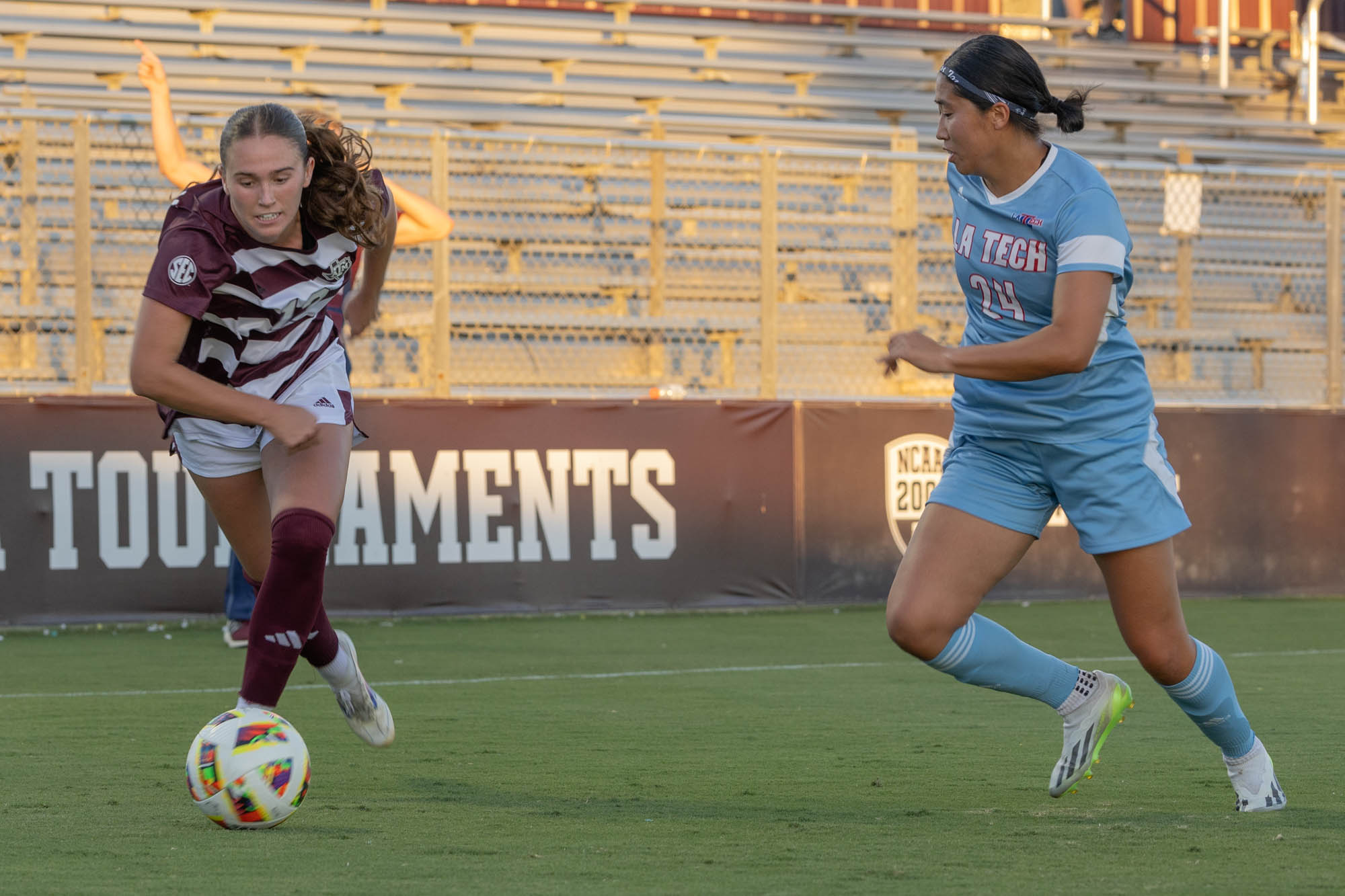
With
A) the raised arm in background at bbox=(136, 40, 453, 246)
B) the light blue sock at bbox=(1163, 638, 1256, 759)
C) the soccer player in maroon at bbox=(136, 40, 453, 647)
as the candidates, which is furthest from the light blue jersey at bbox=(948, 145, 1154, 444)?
the raised arm in background at bbox=(136, 40, 453, 246)

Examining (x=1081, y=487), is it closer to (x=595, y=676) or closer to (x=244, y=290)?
(x=244, y=290)

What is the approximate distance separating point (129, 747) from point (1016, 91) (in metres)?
3.27

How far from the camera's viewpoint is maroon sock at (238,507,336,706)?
401 cm

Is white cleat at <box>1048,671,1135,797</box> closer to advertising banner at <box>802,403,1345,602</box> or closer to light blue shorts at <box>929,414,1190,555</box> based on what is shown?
light blue shorts at <box>929,414,1190,555</box>

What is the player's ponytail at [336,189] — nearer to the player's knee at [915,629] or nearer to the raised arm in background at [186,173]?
the player's knee at [915,629]

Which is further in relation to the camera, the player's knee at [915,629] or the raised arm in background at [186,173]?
the raised arm in background at [186,173]

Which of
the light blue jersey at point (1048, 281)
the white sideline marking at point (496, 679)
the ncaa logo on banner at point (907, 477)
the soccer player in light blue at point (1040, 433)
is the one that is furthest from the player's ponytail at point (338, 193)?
the ncaa logo on banner at point (907, 477)

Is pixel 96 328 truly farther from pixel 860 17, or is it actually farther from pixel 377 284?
pixel 860 17

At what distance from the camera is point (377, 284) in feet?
16.0

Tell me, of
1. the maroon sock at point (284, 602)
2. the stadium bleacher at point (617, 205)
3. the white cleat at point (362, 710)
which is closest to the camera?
the maroon sock at point (284, 602)

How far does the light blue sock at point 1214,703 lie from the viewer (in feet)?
13.3

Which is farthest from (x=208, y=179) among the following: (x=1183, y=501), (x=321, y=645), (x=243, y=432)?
(x=1183, y=501)

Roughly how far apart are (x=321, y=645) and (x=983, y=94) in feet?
7.11

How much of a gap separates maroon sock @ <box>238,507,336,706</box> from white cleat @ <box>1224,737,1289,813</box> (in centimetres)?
224
